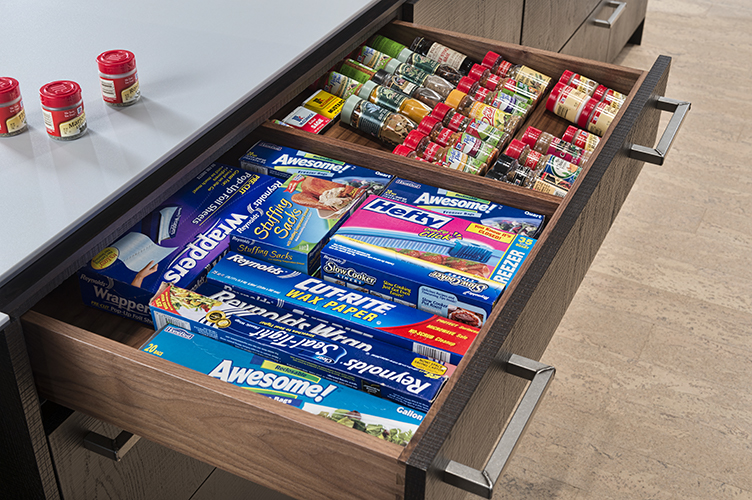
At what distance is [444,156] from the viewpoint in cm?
127

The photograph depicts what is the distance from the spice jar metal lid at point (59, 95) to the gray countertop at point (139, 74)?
62 millimetres

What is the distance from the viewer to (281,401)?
2.61 feet

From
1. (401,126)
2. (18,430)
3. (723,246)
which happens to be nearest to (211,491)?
(18,430)

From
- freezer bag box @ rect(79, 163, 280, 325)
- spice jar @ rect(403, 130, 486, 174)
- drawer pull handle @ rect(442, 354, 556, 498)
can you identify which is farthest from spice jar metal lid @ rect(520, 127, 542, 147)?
drawer pull handle @ rect(442, 354, 556, 498)

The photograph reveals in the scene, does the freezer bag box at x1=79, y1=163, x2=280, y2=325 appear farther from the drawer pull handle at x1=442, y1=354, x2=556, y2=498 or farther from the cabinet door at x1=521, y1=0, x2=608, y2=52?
the cabinet door at x1=521, y1=0, x2=608, y2=52

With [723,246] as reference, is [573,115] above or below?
above

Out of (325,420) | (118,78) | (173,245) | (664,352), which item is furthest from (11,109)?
(664,352)

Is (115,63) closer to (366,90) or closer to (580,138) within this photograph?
(366,90)

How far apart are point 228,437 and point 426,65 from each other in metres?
0.92

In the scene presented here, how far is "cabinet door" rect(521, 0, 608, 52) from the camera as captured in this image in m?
2.08

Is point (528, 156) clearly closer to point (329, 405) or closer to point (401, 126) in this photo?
point (401, 126)

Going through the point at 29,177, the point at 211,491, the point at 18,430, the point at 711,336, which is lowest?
the point at 711,336

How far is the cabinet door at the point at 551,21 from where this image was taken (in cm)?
208

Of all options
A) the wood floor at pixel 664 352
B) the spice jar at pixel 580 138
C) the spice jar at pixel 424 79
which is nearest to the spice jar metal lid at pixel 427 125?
the spice jar at pixel 424 79
